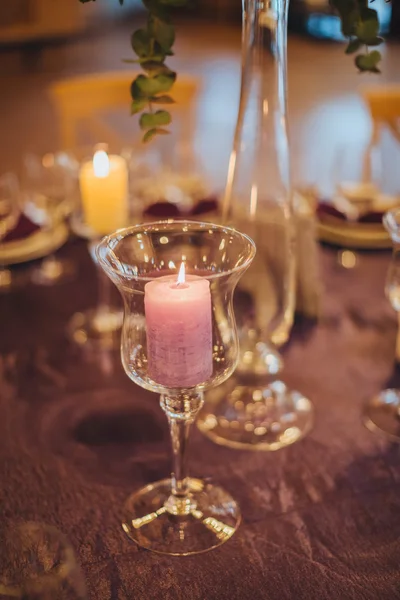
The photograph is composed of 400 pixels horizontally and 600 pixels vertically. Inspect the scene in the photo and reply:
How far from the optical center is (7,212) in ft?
4.32

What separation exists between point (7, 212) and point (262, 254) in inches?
21.1

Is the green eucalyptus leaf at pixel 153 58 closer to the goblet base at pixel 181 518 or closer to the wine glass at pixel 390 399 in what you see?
the wine glass at pixel 390 399

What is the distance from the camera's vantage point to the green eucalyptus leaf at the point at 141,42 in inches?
31.8

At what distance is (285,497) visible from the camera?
0.82 m

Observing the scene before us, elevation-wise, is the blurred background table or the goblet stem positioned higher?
the goblet stem

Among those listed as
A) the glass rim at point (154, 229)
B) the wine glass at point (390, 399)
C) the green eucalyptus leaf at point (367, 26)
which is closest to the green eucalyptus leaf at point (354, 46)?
the green eucalyptus leaf at point (367, 26)

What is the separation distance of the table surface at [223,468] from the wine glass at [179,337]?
0.02 meters

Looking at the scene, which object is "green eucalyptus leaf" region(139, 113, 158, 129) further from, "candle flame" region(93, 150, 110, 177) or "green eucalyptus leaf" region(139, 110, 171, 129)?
"candle flame" region(93, 150, 110, 177)

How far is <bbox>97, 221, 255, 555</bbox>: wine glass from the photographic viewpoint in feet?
2.23

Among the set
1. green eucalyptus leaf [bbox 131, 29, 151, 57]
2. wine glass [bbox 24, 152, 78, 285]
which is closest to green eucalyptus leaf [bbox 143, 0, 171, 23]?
green eucalyptus leaf [bbox 131, 29, 151, 57]

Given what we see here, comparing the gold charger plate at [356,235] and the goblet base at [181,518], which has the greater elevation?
the goblet base at [181,518]

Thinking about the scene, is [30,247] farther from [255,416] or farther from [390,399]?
[390,399]

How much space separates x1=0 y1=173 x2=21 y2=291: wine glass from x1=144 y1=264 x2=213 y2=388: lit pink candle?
65cm

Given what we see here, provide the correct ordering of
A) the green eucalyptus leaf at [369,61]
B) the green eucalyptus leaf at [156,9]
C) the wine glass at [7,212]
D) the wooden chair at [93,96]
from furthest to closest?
the wooden chair at [93,96] < the wine glass at [7,212] < the green eucalyptus leaf at [369,61] < the green eucalyptus leaf at [156,9]
